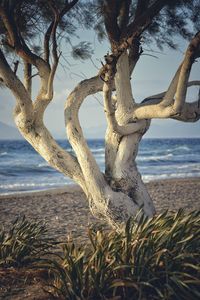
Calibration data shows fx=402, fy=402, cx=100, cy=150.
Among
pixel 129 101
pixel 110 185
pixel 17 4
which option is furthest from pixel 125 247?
pixel 17 4

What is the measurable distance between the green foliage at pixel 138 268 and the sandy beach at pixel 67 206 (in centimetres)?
339

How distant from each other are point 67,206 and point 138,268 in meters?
8.63

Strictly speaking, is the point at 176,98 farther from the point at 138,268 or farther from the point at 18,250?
the point at 18,250

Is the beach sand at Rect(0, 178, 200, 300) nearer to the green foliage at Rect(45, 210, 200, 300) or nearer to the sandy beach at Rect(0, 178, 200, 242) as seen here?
the sandy beach at Rect(0, 178, 200, 242)

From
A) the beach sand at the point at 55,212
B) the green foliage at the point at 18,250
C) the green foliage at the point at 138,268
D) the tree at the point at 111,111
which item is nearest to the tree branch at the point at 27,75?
the tree at the point at 111,111

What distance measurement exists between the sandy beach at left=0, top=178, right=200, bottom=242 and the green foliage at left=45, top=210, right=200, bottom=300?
339 centimetres

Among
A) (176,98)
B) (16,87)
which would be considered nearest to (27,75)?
(16,87)

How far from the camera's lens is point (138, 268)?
4.19 m

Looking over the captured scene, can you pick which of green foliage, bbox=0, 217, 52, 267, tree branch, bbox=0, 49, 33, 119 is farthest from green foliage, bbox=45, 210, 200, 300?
Answer: tree branch, bbox=0, 49, 33, 119

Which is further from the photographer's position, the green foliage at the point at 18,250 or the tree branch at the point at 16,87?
the tree branch at the point at 16,87

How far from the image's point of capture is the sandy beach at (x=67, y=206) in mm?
9422

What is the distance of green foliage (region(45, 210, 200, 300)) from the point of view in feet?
13.4

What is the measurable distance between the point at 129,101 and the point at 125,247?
2678 mm

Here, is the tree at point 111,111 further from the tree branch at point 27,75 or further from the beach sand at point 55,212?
the beach sand at point 55,212
